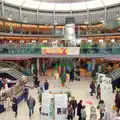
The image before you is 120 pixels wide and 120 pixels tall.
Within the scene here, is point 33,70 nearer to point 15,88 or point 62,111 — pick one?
point 15,88

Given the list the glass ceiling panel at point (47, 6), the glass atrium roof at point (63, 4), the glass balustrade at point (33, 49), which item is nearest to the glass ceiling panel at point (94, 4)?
the glass atrium roof at point (63, 4)

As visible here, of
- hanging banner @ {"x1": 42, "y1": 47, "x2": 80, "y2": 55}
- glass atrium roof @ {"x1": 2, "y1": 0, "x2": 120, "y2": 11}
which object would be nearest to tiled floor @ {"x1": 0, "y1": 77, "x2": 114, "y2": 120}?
hanging banner @ {"x1": 42, "y1": 47, "x2": 80, "y2": 55}

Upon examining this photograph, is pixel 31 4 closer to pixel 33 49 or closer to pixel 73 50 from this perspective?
pixel 33 49

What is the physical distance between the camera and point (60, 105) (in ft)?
36.4

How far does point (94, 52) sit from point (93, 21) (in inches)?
648

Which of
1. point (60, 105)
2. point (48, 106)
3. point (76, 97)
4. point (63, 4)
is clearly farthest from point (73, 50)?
point (63, 4)

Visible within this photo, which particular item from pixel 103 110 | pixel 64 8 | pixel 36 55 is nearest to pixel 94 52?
pixel 36 55

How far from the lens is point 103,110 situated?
11.4 meters

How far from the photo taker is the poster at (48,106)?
11062 mm

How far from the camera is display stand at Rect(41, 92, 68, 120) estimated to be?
436 inches

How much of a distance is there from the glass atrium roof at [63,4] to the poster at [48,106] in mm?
28747

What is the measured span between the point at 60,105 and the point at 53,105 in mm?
376

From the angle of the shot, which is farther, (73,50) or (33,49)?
(33,49)

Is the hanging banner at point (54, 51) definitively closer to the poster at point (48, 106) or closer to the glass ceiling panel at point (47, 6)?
the poster at point (48, 106)
